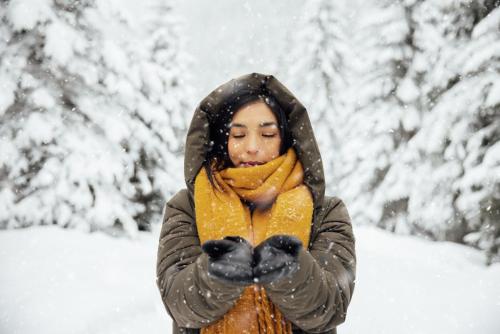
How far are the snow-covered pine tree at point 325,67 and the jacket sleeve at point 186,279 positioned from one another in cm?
1832

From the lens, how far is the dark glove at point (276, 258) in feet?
3.76

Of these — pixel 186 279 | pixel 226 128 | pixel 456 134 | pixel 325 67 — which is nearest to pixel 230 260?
pixel 186 279

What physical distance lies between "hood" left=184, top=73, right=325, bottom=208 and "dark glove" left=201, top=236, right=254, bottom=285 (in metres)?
0.82

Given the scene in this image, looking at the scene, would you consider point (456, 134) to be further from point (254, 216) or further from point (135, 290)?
point (254, 216)

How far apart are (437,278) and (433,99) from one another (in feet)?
20.3

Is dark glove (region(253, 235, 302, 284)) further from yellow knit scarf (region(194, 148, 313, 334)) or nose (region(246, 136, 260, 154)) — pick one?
nose (region(246, 136, 260, 154))

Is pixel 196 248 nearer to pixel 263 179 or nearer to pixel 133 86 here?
pixel 263 179

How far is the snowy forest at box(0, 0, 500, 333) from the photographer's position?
23.8 feet

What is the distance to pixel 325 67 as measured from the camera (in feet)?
63.9

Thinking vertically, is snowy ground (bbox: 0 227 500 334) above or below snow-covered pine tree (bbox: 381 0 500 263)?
below

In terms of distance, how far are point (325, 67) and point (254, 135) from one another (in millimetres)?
18720

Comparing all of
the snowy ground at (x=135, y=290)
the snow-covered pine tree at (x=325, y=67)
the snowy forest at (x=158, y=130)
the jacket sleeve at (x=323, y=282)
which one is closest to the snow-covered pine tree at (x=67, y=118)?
the snowy forest at (x=158, y=130)

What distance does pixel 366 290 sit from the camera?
6.19 metres

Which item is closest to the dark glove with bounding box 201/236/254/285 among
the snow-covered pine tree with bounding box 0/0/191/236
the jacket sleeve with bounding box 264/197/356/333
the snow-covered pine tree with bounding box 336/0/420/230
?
the jacket sleeve with bounding box 264/197/356/333
